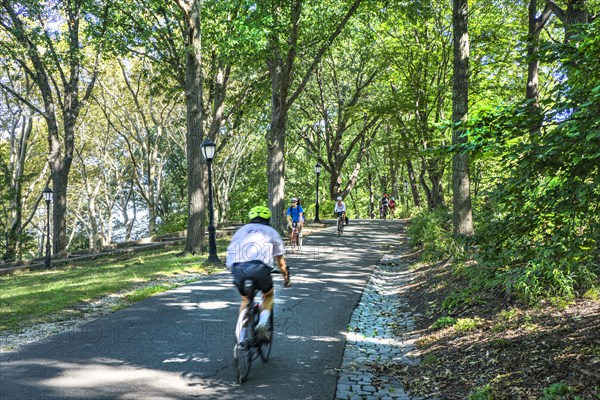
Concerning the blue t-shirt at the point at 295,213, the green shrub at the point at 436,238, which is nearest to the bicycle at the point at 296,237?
the blue t-shirt at the point at 295,213

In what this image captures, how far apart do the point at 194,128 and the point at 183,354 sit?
39.2 feet

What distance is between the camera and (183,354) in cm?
609

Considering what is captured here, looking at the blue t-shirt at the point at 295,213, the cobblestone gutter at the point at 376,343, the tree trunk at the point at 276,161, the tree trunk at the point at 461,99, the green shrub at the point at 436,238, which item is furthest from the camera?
the tree trunk at the point at 276,161

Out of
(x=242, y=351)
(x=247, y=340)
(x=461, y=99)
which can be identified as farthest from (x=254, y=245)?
(x=461, y=99)

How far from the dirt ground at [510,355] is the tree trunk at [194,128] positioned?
11.4 meters

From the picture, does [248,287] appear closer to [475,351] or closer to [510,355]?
[475,351]

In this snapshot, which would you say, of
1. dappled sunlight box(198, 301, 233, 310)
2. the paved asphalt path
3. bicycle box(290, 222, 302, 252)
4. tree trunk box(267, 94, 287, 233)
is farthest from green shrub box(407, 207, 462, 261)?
tree trunk box(267, 94, 287, 233)

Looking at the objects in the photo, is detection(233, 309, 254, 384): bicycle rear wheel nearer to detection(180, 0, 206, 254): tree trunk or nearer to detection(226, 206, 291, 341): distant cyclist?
detection(226, 206, 291, 341): distant cyclist

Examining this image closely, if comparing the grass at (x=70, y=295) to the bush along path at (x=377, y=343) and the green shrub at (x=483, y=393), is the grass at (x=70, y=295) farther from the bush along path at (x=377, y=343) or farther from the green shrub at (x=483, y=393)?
the green shrub at (x=483, y=393)

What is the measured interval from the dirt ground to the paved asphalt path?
1.24 m

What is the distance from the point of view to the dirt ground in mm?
4449

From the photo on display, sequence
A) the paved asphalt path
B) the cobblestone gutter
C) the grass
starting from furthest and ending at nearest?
the grass < the cobblestone gutter < the paved asphalt path

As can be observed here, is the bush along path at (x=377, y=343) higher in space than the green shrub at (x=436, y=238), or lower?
lower

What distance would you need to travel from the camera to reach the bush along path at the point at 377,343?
17.5ft
